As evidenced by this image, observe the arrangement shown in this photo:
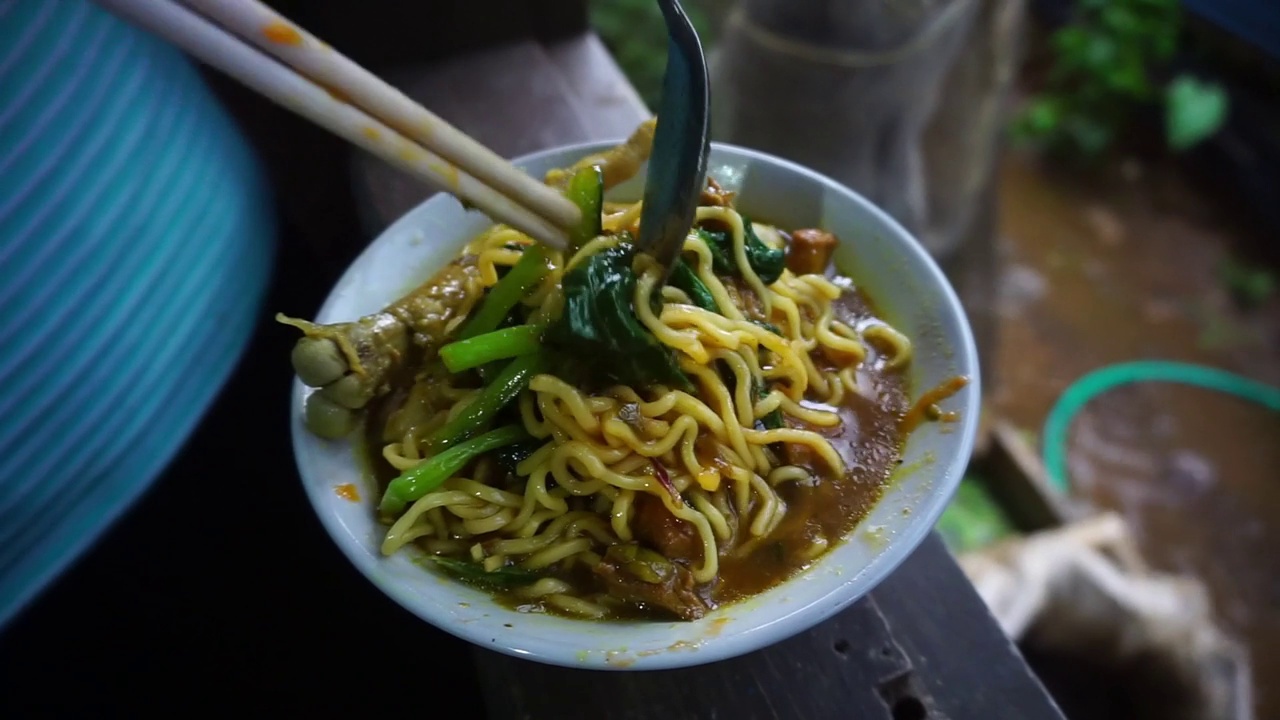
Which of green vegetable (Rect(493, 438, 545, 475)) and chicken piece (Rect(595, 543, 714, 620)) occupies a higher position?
green vegetable (Rect(493, 438, 545, 475))

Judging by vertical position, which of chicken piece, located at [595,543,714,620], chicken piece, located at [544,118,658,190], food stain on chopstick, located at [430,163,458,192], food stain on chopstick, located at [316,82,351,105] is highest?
food stain on chopstick, located at [316,82,351,105]

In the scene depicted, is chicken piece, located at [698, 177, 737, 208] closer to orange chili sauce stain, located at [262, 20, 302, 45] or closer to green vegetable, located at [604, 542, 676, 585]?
green vegetable, located at [604, 542, 676, 585]

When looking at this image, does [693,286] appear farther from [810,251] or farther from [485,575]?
[485,575]

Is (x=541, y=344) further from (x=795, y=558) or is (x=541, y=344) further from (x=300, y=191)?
(x=300, y=191)

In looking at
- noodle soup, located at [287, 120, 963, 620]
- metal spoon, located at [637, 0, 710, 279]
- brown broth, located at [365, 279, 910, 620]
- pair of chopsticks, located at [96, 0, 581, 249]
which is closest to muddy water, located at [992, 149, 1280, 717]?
brown broth, located at [365, 279, 910, 620]

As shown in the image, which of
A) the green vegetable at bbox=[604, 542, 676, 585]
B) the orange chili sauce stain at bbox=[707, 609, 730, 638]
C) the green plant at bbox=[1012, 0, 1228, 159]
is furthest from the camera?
the green plant at bbox=[1012, 0, 1228, 159]

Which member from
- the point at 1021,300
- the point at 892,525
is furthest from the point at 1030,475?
the point at 892,525

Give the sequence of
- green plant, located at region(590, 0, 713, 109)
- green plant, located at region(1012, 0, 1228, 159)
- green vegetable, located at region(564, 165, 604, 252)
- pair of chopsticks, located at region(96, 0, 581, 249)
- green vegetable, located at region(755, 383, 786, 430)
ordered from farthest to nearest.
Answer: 1. green plant, located at region(1012, 0, 1228, 159)
2. green plant, located at region(590, 0, 713, 109)
3. green vegetable, located at region(755, 383, 786, 430)
4. green vegetable, located at region(564, 165, 604, 252)
5. pair of chopsticks, located at region(96, 0, 581, 249)
